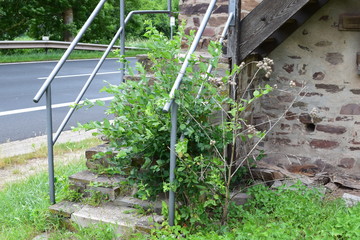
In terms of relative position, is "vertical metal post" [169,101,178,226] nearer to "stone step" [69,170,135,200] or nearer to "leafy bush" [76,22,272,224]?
"leafy bush" [76,22,272,224]

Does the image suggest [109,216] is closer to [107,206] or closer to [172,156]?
[107,206]

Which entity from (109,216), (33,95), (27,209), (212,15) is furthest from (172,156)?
(33,95)

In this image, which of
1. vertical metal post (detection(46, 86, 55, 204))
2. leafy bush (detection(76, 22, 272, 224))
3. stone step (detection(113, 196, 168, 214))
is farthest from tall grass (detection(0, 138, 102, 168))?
leafy bush (detection(76, 22, 272, 224))

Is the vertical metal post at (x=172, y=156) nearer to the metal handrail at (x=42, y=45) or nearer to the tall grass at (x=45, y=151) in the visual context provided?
the tall grass at (x=45, y=151)

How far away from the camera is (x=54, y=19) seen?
68.9 feet

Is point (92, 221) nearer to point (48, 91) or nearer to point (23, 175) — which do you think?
point (48, 91)

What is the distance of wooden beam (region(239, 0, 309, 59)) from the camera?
14.5 ft

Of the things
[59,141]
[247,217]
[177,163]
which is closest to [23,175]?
[59,141]

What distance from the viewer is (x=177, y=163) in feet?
11.7

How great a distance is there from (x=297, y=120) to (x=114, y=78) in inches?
291

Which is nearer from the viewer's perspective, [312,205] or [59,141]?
[312,205]

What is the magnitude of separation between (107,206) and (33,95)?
→ 5946 millimetres

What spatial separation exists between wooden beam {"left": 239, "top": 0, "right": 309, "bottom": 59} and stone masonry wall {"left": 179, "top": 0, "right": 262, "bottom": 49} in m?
0.46

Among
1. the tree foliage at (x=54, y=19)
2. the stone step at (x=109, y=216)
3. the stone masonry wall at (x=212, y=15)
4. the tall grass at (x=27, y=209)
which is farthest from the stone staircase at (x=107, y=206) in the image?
the tree foliage at (x=54, y=19)
